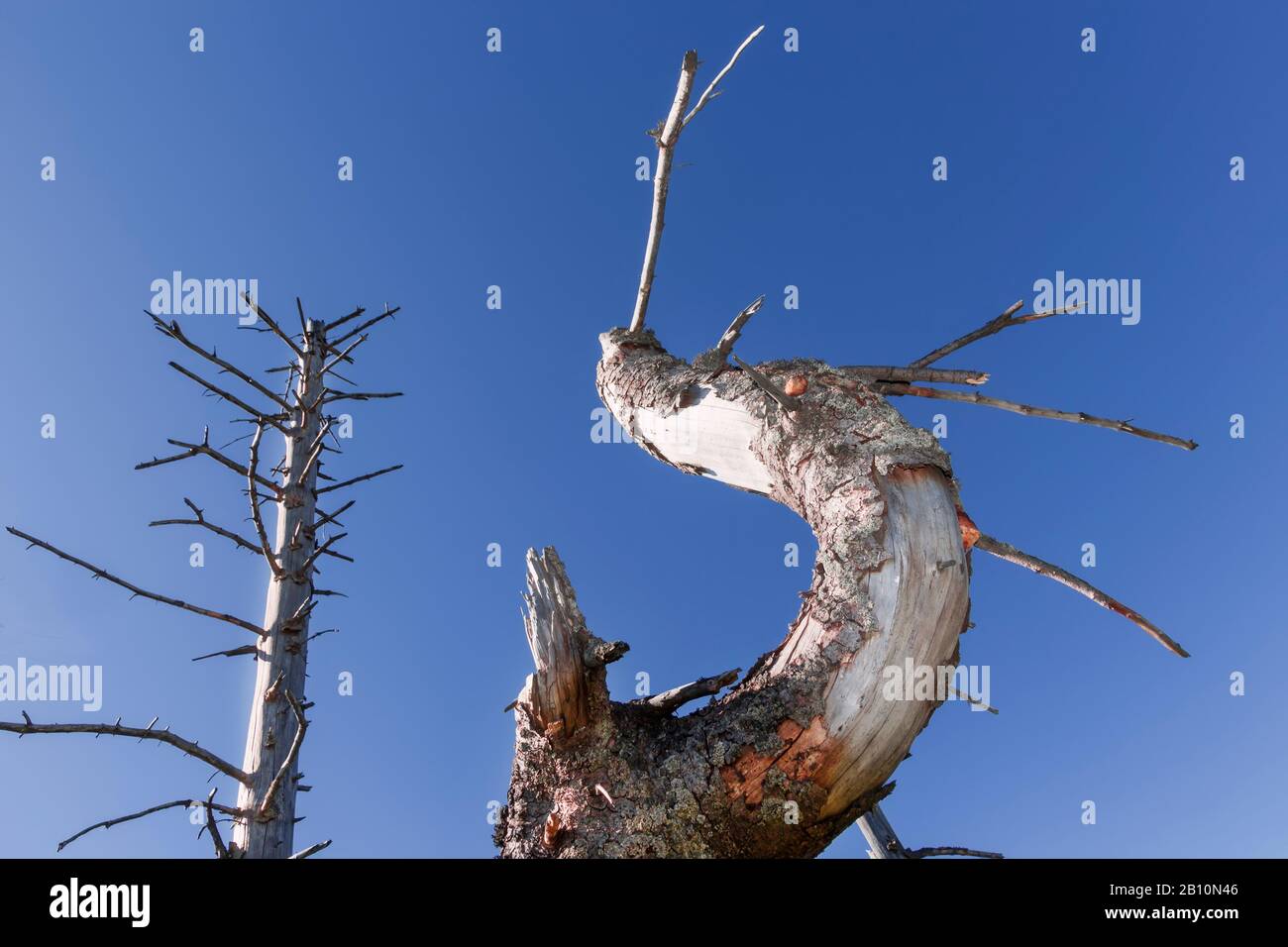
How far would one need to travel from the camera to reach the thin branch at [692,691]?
3.21 m

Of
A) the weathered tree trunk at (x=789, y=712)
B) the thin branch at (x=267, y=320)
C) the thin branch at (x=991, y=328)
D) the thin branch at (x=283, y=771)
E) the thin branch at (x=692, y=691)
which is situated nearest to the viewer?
the weathered tree trunk at (x=789, y=712)

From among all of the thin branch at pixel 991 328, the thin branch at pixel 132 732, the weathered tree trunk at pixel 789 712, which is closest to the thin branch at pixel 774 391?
the weathered tree trunk at pixel 789 712

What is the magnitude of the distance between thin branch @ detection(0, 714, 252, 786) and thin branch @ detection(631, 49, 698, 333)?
3210 millimetres

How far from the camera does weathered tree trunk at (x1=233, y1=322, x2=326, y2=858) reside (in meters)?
4.18

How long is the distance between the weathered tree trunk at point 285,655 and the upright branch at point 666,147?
2.20 metres

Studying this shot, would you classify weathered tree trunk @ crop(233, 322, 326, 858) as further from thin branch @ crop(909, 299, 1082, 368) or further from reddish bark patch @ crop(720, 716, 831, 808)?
thin branch @ crop(909, 299, 1082, 368)

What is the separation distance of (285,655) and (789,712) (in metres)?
3.23

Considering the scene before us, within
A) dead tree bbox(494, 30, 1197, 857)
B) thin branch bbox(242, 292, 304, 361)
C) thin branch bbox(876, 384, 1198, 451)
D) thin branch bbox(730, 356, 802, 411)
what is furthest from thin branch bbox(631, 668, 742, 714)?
thin branch bbox(242, 292, 304, 361)

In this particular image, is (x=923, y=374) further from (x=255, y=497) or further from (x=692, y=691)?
(x=255, y=497)

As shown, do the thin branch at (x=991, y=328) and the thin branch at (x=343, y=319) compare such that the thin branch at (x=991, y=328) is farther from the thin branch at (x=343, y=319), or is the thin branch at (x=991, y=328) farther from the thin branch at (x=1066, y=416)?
the thin branch at (x=343, y=319)

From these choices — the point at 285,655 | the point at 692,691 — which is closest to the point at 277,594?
the point at 285,655

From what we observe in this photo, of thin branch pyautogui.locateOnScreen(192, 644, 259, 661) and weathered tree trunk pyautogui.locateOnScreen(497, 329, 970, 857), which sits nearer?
weathered tree trunk pyautogui.locateOnScreen(497, 329, 970, 857)
